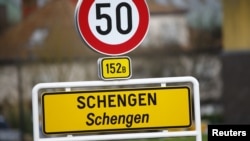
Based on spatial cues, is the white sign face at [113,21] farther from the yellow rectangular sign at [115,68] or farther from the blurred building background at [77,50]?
the blurred building background at [77,50]

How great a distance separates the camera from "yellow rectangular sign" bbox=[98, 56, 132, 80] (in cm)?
738

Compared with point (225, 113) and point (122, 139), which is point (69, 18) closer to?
point (225, 113)

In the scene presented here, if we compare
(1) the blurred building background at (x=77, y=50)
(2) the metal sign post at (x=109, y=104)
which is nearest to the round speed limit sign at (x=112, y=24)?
(2) the metal sign post at (x=109, y=104)

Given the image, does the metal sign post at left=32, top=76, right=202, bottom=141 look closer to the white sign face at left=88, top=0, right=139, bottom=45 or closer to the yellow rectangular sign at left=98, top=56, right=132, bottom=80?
the yellow rectangular sign at left=98, top=56, right=132, bottom=80

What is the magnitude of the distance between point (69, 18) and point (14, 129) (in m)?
4.01

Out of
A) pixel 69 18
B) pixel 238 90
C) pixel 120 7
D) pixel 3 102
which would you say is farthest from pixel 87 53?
pixel 120 7

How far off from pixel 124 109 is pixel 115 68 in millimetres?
328

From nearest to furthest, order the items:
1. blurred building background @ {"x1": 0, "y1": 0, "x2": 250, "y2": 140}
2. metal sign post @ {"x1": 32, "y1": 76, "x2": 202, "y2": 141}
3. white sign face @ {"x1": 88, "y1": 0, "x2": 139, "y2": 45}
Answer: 1. metal sign post @ {"x1": 32, "y1": 76, "x2": 202, "y2": 141}
2. white sign face @ {"x1": 88, "y1": 0, "x2": 139, "y2": 45}
3. blurred building background @ {"x1": 0, "y1": 0, "x2": 250, "y2": 140}

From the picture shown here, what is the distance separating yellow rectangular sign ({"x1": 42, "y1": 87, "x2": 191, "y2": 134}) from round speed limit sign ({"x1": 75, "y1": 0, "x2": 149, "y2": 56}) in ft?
1.18

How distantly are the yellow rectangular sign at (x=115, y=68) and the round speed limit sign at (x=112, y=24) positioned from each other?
0.22 feet

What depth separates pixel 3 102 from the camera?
3128 centimetres

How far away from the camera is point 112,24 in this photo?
7438 mm

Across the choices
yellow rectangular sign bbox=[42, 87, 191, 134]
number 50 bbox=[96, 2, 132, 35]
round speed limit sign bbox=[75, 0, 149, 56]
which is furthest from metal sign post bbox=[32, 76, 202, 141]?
number 50 bbox=[96, 2, 132, 35]

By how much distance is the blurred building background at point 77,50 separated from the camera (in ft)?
100
